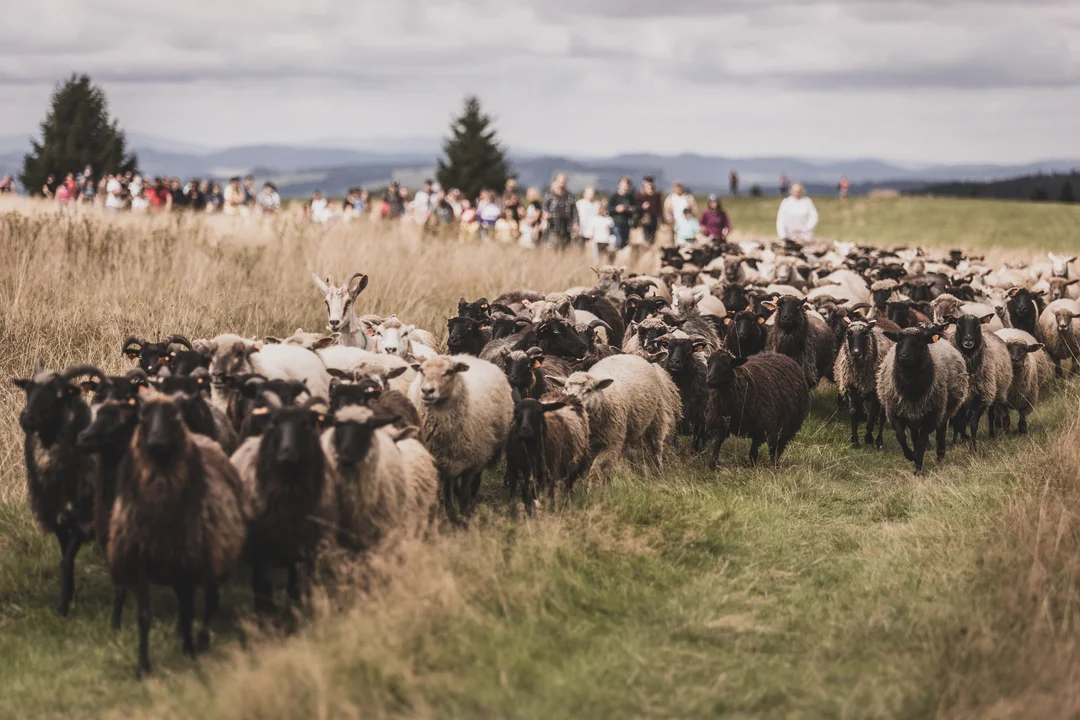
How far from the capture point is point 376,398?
8.83m

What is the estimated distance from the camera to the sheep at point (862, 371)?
12.8 metres

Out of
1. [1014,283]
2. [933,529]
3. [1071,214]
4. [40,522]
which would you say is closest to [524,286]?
[1014,283]

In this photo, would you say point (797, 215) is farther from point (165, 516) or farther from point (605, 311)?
point (165, 516)

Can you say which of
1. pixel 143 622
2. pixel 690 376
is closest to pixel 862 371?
pixel 690 376

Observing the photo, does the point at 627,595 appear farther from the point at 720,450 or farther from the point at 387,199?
the point at 387,199

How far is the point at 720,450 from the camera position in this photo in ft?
40.1

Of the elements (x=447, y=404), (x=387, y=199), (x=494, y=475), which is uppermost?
(x=387, y=199)

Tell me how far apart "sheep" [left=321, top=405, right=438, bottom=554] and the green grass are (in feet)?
105

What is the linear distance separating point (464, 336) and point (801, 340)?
4.54 meters

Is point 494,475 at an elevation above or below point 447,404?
below

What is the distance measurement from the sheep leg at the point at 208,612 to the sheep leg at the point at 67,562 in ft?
3.65

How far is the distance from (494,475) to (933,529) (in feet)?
13.7

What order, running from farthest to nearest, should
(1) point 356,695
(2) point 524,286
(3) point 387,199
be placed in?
1. (3) point 387,199
2. (2) point 524,286
3. (1) point 356,695

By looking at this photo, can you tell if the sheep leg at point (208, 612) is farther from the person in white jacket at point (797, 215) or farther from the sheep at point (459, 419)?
the person in white jacket at point (797, 215)
